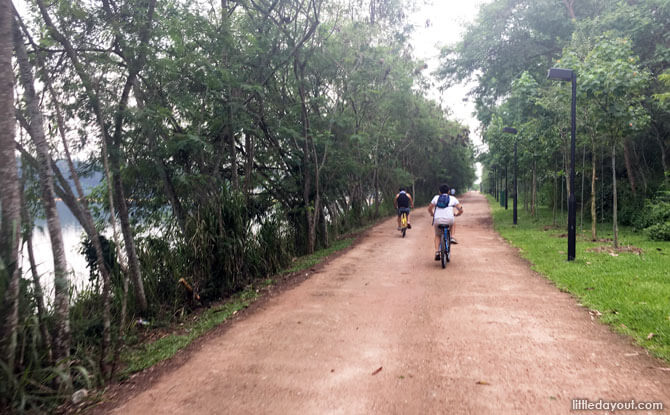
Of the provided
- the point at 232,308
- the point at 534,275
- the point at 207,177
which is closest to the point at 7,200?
the point at 232,308

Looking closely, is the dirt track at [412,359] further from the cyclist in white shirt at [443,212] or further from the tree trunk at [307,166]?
the tree trunk at [307,166]

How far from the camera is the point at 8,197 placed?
3.73 m

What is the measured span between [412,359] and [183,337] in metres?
3.00

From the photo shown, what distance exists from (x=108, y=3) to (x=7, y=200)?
4185 millimetres

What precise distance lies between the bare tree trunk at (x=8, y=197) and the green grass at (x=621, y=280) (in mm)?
5866

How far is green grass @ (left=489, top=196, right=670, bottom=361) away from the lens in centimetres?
488

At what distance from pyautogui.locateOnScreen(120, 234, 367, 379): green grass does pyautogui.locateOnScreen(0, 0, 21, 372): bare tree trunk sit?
45.5 inches

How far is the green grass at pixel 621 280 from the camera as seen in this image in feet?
16.0

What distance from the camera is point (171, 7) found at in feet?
24.4

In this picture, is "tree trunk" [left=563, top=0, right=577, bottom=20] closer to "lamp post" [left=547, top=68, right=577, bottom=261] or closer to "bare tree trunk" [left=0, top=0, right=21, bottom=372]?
"lamp post" [left=547, top=68, right=577, bottom=261]

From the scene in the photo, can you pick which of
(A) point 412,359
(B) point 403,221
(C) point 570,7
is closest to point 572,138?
(B) point 403,221
